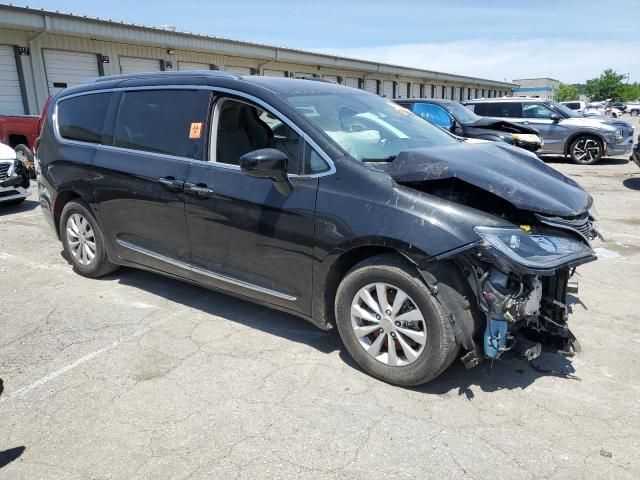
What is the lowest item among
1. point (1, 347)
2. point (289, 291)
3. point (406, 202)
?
point (1, 347)

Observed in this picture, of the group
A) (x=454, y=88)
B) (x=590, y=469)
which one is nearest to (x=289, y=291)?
(x=590, y=469)

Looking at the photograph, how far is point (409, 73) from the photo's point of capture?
34.8m

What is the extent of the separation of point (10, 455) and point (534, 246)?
293 cm

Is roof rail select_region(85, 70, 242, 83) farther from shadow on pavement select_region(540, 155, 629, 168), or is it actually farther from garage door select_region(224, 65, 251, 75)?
garage door select_region(224, 65, 251, 75)

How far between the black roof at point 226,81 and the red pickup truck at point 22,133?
6.95 meters

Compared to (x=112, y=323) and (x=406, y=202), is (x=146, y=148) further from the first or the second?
(x=406, y=202)

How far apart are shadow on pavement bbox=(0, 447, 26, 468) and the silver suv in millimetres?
13740

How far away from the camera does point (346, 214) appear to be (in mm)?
3168

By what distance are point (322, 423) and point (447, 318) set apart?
0.90 metres

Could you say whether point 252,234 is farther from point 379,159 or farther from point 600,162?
point 600,162

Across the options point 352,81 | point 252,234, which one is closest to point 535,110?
point 252,234

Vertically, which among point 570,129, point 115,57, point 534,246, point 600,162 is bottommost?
point 600,162

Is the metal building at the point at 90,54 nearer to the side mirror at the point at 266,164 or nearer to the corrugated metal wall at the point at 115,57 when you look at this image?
the corrugated metal wall at the point at 115,57

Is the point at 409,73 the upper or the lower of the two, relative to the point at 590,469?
upper
